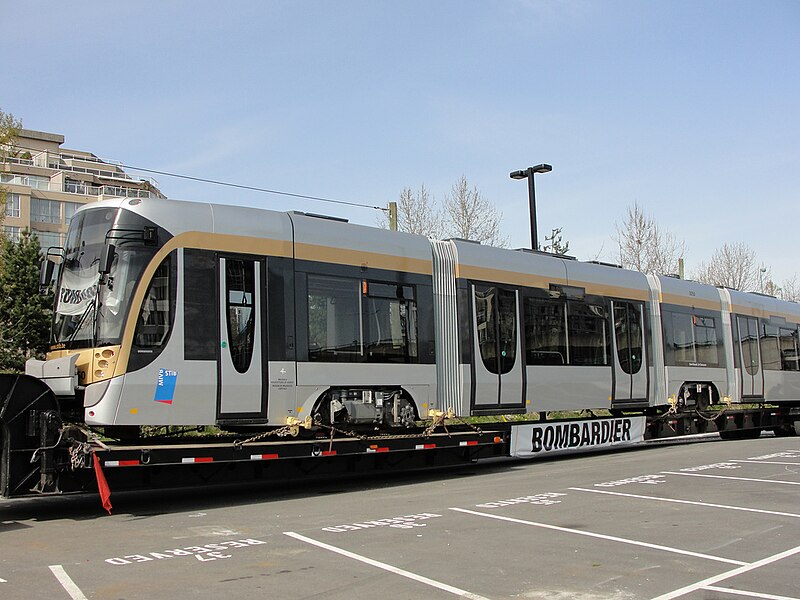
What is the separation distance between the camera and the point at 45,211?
7312cm

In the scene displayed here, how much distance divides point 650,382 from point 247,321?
10819 millimetres

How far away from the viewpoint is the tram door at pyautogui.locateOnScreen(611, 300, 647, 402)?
17.1 metres

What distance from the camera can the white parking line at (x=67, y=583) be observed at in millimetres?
6020

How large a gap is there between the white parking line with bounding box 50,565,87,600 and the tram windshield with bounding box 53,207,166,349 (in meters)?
3.32

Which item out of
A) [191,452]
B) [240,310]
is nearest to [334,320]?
[240,310]

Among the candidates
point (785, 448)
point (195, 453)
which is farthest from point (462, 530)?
point (785, 448)

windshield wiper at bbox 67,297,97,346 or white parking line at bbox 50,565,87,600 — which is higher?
windshield wiper at bbox 67,297,97,346

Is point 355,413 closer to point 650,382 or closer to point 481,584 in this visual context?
point 481,584

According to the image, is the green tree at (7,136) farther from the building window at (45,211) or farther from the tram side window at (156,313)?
the building window at (45,211)

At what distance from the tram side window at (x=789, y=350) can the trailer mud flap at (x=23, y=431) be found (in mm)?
20517

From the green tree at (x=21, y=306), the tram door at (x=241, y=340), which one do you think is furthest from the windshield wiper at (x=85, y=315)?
the green tree at (x=21, y=306)

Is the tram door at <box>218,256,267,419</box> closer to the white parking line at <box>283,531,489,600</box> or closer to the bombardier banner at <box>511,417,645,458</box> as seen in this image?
the white parking line at <box>283,531,489,600</box>

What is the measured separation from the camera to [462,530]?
28.3ft

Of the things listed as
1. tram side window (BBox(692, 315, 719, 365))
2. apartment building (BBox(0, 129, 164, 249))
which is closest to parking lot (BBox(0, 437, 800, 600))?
tram side window (BBox(692, 315, 719, 365))
